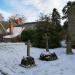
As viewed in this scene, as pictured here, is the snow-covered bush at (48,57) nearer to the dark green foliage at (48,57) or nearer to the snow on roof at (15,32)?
the dark green foliage at (48,57)

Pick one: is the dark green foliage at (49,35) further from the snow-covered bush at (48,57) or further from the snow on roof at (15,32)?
the snow on roof at (15,32)

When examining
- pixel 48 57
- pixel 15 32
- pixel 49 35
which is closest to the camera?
pixel 48 57

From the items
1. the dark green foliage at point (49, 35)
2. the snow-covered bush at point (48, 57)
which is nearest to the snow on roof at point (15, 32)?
the dark green foliage at point (49, 35)

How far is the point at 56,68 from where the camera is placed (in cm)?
1424

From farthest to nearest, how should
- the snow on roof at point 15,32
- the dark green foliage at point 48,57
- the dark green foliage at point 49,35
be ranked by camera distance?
the snow on roof at point 15,32 < the dark green foliage at point 49,35 < the dark green foliage at point 48,57

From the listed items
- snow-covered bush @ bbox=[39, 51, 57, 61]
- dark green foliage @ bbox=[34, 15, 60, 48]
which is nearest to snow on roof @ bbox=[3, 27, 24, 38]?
dark green foliage @ bbox=[34, 15, 60, 48]

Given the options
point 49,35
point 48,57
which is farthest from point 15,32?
point 48,57

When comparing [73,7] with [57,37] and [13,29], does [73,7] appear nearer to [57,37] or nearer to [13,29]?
[57,37]

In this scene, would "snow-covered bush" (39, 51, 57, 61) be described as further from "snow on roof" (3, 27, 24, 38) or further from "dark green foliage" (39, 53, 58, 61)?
"snow on roof" (3, 27, 24, 38)

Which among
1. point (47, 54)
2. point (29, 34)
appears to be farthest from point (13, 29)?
point (47, 54)

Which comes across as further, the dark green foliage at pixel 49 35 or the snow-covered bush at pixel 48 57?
the dark green foliage at pixel 49 35

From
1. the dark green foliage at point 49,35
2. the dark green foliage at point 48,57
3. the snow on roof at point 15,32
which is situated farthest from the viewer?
the snow on roof at point 15,32

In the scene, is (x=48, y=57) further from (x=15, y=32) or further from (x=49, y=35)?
(x=15, y=32)

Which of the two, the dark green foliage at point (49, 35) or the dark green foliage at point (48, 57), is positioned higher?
the dark green foliage at point (49, 35)
